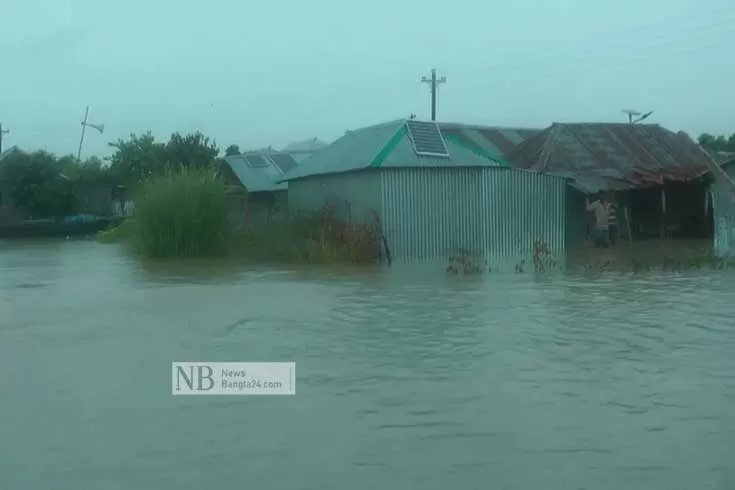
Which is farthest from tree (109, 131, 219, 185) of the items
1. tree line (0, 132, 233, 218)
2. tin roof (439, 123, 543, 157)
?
tin roof (439, 123, 543, 157)

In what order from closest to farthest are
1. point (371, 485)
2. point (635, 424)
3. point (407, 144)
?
point (371, 485) → point (635, 424) → point (407, 144)

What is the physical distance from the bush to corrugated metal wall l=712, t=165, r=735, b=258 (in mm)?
6763

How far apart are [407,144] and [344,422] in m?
15.4

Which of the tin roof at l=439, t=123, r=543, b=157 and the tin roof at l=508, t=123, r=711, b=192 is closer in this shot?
the tin roof at l=508, t=123, r=711, b=192

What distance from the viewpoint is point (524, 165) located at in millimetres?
27203

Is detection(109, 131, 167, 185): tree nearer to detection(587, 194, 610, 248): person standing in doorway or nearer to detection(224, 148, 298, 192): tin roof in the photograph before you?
detection(224, 148, 298, 192): tin roof

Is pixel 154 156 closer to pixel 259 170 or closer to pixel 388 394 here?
pixel 259 170

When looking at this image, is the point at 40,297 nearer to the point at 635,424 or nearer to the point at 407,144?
the point at 407,144

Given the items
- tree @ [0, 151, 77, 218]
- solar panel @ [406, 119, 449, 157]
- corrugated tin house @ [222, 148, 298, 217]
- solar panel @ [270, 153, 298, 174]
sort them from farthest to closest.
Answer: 1. tree @ [0, 151, 77, 218]
2. solar panel @ [270, 153, 298, 174]
3. corrugated tin house @ [222, 148, 298, 217]
4. solar panel @ [406, 119, 449, 157]

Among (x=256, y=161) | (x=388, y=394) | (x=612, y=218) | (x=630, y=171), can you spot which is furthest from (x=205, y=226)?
(x=256, y=161)

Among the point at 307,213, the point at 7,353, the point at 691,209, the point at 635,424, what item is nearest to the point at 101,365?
the point at 7,353

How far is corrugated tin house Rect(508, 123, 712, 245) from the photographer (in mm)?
25156

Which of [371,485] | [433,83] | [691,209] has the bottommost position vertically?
[371,485]

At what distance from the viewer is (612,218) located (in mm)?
24375
